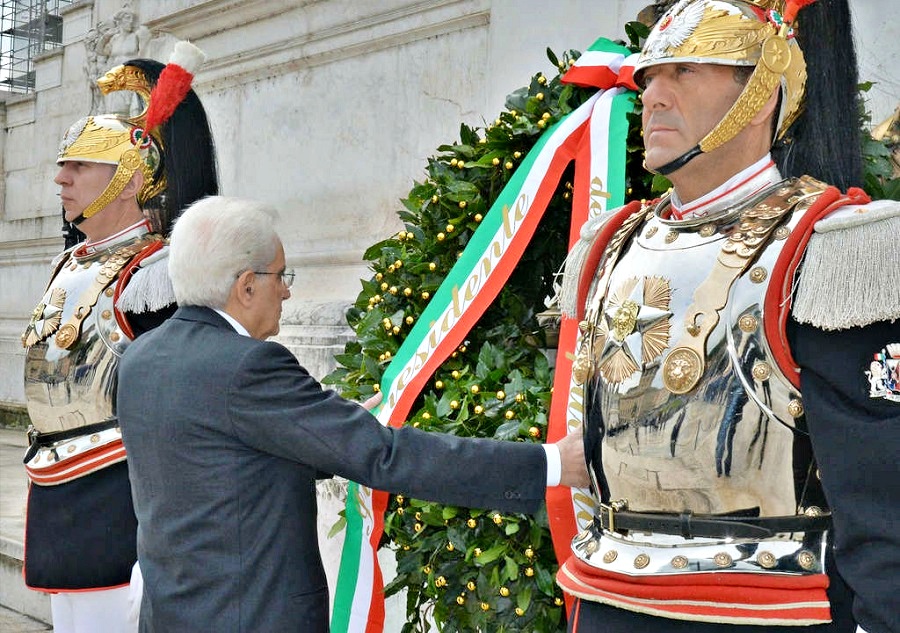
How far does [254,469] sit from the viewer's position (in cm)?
222

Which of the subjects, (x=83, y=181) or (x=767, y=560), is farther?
(x=83, y=181)

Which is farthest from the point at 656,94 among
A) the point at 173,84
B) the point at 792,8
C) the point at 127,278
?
the point at 173,84

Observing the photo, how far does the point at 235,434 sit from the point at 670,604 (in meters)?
0.96

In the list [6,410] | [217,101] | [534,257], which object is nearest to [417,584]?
[534,257]

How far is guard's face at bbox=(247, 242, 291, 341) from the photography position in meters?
2.36

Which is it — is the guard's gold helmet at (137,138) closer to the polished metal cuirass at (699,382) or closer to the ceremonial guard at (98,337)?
the ceremonial guard at (98,337)

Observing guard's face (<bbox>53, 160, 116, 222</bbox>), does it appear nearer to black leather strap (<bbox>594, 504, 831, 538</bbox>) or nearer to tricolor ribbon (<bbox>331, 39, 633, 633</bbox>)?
tricolor ribbon (<bbox>331, 39, 633, 633</bbox>)

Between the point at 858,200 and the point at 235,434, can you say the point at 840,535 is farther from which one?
the point at 235,434

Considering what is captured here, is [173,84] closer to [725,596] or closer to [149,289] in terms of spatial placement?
[149,289]

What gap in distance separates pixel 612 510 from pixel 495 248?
1.08 m

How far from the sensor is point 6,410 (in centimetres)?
973

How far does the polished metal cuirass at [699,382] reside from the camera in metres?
1.69

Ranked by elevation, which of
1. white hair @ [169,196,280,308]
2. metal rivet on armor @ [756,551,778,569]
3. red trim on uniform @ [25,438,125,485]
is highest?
white hair @ [169,196,280,308]

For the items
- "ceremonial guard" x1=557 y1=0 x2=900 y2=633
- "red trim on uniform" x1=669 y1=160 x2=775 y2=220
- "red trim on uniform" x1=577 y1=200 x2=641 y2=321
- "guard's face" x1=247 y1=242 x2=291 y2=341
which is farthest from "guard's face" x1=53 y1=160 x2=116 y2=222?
"red trim on uniform" x1=669 y1=160 x2=775 y2=220
